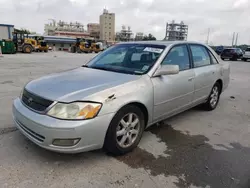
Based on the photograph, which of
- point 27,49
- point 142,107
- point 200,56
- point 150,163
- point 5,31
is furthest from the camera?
point 5,31

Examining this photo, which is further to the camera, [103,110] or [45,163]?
[45,163]

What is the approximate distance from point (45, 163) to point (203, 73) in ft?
10.2

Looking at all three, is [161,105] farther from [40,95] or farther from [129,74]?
[40,95]

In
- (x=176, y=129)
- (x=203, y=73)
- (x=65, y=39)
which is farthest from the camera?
(x=65, y=39)

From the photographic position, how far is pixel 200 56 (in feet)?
13.9

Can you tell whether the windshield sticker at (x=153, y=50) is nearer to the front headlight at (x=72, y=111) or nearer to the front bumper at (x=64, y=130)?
the front bumper at (x=64, y=130)

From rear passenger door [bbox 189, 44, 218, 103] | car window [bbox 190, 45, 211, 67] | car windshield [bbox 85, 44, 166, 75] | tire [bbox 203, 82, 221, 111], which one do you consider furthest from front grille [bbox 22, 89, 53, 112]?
tire [bbox 203, 82, 221, 111]

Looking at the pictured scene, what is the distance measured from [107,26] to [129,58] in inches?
4436

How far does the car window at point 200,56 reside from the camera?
4014mm

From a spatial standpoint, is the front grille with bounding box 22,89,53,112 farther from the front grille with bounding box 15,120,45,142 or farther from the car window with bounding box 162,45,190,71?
the car window with bounding box 162,45,190,71

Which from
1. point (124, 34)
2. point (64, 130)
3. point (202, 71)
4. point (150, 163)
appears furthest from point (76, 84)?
point (124, 34)

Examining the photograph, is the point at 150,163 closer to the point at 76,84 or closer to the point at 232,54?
the point at 76,84

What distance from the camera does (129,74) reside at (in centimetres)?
302

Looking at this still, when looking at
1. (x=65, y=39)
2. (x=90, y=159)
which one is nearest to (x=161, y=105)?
(x=90, y=159)
